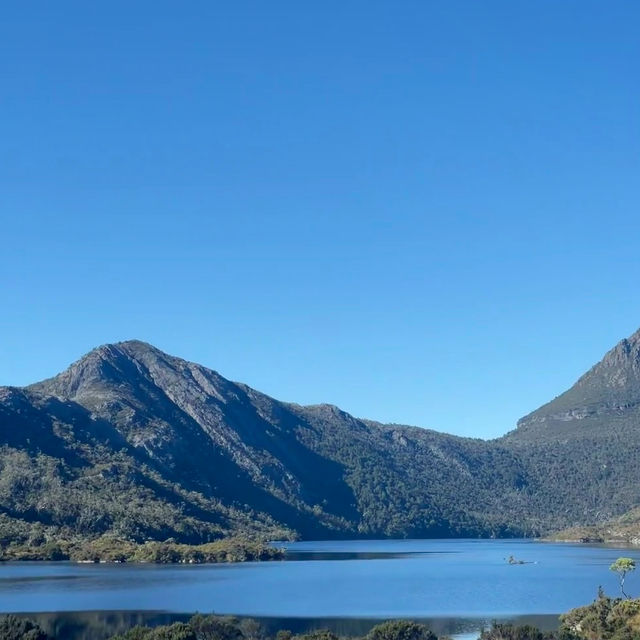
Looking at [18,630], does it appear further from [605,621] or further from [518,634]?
[605,621]

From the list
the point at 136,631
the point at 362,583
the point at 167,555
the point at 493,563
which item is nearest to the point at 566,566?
the point at 493,563

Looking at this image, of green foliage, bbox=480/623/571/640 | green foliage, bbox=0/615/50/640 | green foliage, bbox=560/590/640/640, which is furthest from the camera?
green foliage, bbox=560/590/640/640

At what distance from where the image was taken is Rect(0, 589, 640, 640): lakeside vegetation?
67188mm

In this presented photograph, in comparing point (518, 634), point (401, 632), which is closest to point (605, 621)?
point (518, 634)

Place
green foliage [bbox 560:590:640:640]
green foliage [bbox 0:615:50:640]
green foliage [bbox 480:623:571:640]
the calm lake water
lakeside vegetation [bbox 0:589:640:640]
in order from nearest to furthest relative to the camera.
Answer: lakeside vegetation [bbox 0:589:640:640] → green foliage [bbox 0:615:50:640] → green foliage [bbox 480:623:571:640] → green foliage [bbox 560:590:640:640] → the calm lake water

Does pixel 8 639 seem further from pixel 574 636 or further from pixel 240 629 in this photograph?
pixel 574 636

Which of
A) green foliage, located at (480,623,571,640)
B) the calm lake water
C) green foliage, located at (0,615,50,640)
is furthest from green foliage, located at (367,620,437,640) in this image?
green foliage, located at (0,615,50,640)

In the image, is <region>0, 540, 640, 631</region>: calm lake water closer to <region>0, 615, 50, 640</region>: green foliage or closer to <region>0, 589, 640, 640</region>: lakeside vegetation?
<region>0, 589, 640, 640</region>: lakeside vegetation

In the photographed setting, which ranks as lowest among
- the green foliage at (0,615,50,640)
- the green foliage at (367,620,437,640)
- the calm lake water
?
the calm lake water

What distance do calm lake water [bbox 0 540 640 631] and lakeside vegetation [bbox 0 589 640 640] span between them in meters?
16.6

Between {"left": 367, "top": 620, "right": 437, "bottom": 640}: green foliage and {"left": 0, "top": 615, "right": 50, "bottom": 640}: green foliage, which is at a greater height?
{"left": 0, "top": 615, "right": 50, "bottom": 640}: green foliage

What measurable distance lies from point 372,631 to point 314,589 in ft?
182

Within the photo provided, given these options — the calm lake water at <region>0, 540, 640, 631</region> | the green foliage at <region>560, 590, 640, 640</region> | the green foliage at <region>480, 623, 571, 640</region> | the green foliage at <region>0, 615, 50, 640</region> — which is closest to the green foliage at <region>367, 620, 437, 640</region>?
the green foliage at <region>480, 623, 571, 640</region>

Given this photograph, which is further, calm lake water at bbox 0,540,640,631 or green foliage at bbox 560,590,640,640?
calm lake water at bbox 0,540,640,631
